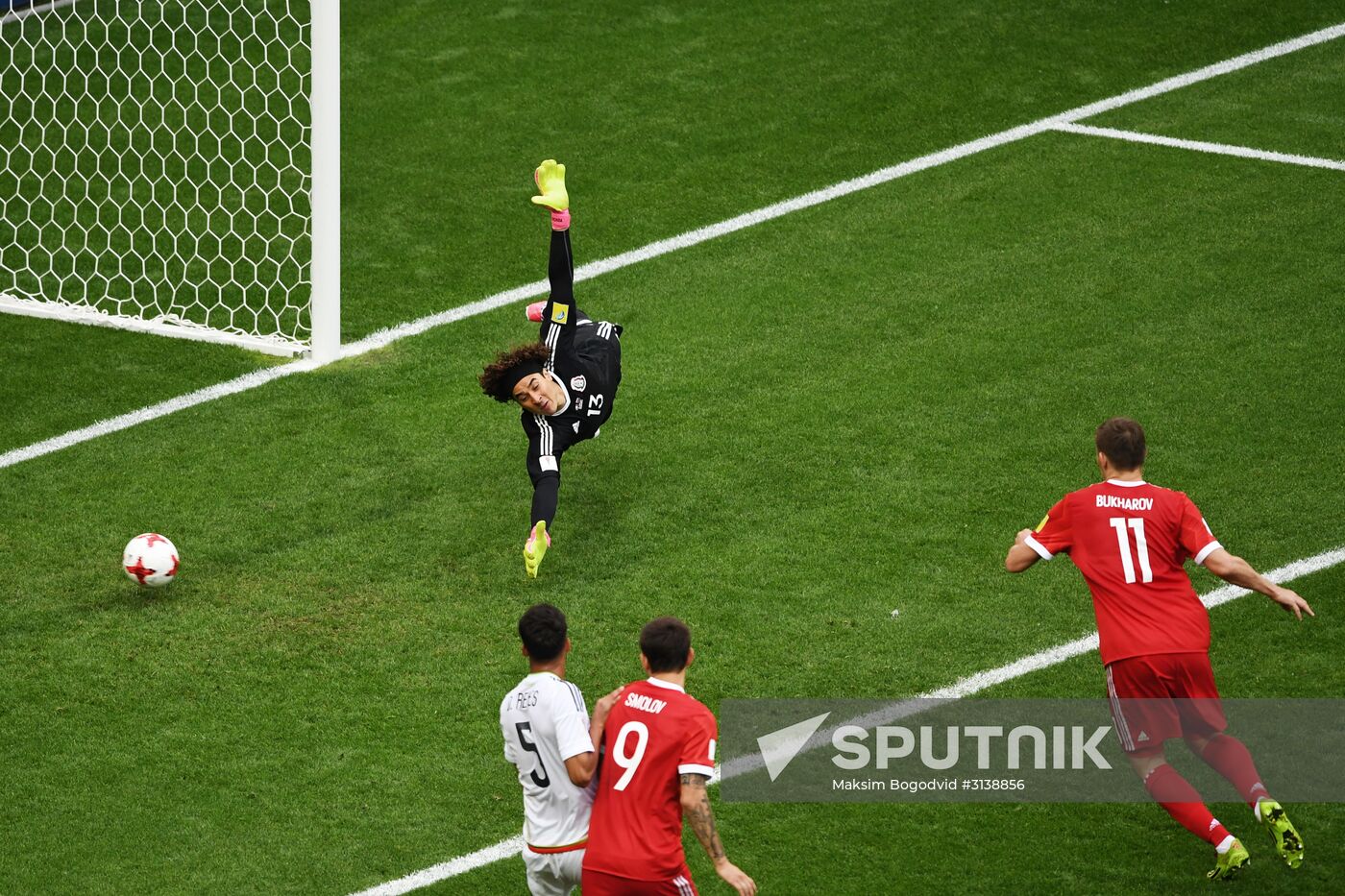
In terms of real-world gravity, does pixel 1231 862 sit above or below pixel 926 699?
above

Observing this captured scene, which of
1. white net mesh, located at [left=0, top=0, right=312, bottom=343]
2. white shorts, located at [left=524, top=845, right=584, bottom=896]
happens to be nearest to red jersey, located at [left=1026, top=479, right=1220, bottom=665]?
white shorts, located at [left=524, top=845, right=584, bottom=896]

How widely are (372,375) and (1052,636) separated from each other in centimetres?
487

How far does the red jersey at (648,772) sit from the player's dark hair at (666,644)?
7cm

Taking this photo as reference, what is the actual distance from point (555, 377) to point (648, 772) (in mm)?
3744

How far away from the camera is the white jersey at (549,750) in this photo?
540cm

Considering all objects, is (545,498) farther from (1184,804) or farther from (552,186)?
(1184,804)

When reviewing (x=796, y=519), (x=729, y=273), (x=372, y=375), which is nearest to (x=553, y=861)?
(x=796, y=519)

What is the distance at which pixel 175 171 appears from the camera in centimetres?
1308

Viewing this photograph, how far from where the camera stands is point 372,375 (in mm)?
10688

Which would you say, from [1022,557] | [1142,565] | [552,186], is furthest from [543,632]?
[552,186]

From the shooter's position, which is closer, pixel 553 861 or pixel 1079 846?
pixel 553 861

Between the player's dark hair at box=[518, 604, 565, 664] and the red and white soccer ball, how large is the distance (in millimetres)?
3552

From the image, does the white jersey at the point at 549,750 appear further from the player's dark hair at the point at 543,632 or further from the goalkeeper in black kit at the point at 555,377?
the goalkeeper in black kit at the point at 555,377

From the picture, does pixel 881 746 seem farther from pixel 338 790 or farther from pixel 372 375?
pixel 372 375
